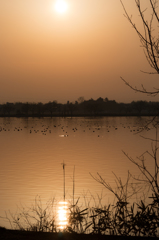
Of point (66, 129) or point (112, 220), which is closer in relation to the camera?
point (112, 220)

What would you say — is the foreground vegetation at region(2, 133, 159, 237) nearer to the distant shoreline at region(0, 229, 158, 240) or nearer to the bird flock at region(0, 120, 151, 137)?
the distant shoreline at region(0, 229, 158, 240)

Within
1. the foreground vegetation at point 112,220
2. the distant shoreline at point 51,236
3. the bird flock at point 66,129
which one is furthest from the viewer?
the bird flock at point 66,129

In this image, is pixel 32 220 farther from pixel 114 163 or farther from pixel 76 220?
pixel 114 163

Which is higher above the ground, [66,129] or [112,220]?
[112,220]

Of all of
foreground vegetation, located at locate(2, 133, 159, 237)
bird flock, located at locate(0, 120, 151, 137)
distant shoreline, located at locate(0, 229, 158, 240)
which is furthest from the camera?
bird flock, located at locate(0, 120, 151, 137)

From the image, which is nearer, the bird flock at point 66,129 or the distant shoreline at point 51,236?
the distant shoreline at point 51,236

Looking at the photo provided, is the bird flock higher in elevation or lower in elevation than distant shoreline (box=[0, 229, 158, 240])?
lower

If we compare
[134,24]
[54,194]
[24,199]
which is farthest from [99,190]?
[134,24]

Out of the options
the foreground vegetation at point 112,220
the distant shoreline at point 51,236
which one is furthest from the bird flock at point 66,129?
the distant shoreline at point 51,236

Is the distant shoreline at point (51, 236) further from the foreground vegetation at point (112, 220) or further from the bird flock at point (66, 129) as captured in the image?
the bird flock at point (66, 129)

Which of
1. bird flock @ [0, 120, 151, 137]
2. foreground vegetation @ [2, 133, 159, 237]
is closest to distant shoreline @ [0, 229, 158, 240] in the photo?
foreground vegetation @ [2, 133, 159, 237]

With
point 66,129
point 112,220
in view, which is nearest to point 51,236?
point 112,220

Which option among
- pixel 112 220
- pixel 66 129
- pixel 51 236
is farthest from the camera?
pixel 66 129

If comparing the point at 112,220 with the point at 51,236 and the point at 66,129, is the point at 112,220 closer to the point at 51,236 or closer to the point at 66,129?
the point at 51,236
